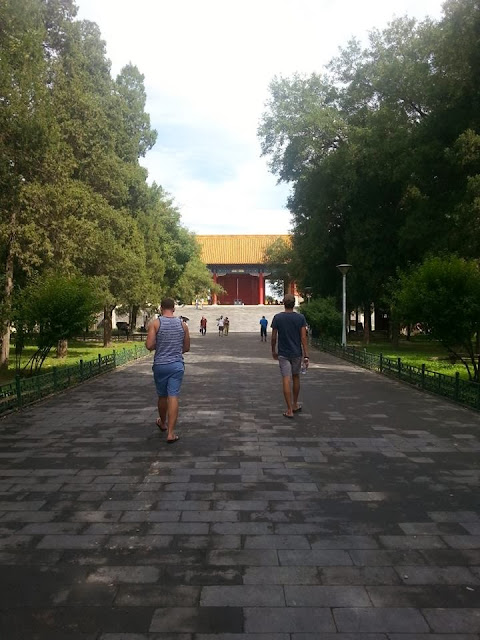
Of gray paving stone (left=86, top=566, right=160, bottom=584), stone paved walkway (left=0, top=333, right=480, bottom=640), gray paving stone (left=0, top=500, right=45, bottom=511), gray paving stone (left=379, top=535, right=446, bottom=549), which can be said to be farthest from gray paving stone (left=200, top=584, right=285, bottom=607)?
gray paving stone (left=0, top=500, right=45, bottom=511)

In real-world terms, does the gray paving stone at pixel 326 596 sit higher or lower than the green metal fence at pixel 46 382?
lower

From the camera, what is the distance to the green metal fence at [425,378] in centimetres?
893

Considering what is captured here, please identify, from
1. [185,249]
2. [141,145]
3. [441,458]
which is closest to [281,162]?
[141,145]

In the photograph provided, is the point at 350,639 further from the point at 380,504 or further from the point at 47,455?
the point at 47,455

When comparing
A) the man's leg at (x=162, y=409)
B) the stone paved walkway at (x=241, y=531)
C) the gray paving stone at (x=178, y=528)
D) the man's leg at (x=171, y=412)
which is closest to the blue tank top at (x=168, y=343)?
the man's leg at (x=171, y=412)

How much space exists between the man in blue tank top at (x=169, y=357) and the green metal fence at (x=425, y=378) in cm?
496

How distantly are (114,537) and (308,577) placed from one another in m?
1.32

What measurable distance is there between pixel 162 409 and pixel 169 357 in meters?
0.84

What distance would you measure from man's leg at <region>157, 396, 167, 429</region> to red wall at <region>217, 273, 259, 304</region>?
187 feet

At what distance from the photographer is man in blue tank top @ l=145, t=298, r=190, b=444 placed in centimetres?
618

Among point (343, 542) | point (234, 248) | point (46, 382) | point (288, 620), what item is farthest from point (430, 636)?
point (234, 248)

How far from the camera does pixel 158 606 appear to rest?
2.71 meters

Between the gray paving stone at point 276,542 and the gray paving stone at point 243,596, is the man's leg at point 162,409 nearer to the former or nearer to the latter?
the gray paving stone at point 276,542

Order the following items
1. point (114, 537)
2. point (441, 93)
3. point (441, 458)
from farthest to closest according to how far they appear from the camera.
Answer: point (441, 93)
point (441, 458)
point (114, 537)
